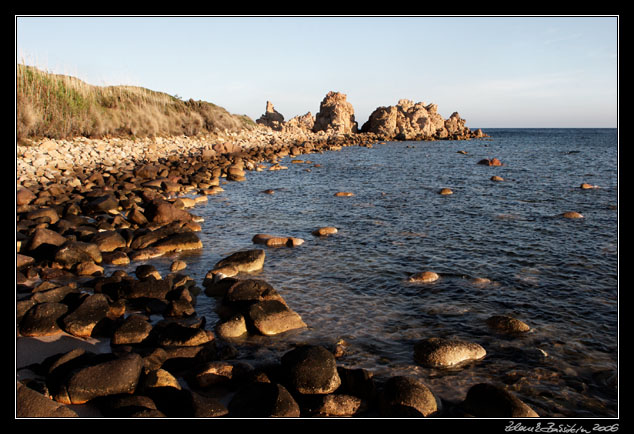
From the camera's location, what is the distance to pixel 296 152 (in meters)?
48.3

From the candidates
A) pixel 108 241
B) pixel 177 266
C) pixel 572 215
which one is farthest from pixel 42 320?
pixel 572 215

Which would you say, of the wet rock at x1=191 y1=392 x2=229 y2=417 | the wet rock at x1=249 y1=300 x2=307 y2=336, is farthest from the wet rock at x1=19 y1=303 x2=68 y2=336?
the wet rock at x1=191 y1=392 x2=229 y2=417

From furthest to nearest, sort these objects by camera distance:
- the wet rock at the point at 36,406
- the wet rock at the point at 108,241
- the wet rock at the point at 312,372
Result: the wet rock at the point at 108,241, the wet rock at the point at 312,372, the wet rock at the point at 36,406

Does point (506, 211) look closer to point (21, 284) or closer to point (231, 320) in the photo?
point (231, 320)

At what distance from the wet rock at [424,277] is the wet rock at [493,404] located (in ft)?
15.5

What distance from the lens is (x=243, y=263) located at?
10.9 m

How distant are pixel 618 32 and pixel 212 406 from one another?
7254 mm

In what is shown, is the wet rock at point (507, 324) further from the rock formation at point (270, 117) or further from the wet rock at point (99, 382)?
the rock formation at point (270, 117)

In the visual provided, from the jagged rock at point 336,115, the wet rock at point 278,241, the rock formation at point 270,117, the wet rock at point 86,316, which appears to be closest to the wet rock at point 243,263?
the wet rock at point 278,241

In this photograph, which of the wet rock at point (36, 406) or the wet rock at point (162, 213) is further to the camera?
the wet rock at point (162, 213)

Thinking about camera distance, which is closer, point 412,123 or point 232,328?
point 232,328

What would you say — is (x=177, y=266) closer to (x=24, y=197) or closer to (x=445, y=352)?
(x=445, y=352)

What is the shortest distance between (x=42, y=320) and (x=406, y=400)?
6.36 m

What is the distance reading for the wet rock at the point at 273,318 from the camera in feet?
25.2
